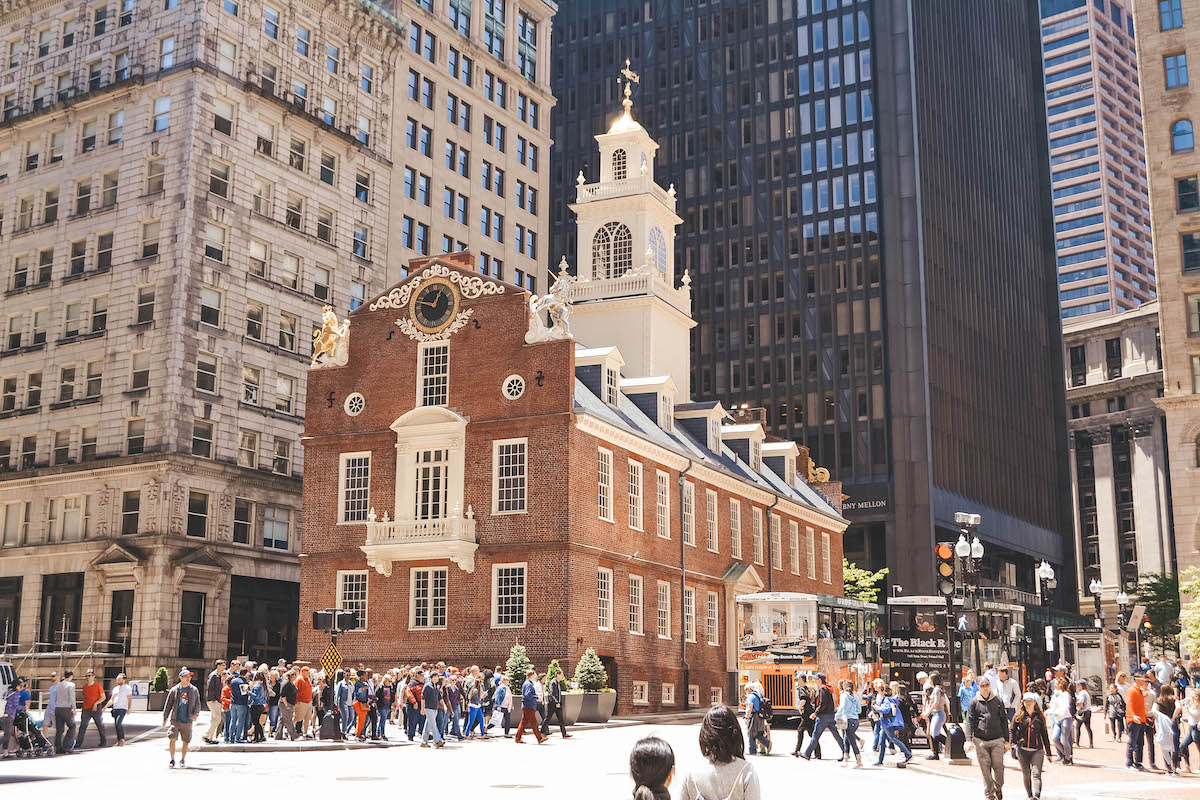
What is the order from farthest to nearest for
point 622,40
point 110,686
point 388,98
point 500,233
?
point 622,40 → point 500,233 → point 388,98 → point 110,686

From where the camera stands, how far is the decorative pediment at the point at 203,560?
5684cm

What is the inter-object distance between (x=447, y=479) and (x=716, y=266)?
69.1 m

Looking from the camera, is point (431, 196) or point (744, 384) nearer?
point (431, 196)

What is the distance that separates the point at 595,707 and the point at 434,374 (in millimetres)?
13547

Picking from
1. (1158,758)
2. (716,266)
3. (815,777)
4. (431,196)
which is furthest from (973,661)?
(716,266)

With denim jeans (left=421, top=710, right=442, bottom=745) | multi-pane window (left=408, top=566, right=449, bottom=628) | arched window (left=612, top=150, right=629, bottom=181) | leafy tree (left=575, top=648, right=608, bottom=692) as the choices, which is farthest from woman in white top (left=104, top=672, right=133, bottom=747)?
arched window (left=612, top=150, right=629, bottom=181)

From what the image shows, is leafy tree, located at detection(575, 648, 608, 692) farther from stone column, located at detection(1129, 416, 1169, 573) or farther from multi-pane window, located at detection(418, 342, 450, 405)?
stone column, located at detection(1129, 416, 1169, 573)

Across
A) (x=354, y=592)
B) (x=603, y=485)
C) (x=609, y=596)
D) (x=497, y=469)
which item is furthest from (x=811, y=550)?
(x=354, y=592)

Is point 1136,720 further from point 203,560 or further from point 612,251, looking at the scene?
point 203,560

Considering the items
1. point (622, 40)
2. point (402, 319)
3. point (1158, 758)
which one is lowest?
point (1158, 758)

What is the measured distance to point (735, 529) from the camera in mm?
56781

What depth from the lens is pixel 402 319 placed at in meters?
47.1

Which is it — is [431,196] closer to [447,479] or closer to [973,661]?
[447,479]

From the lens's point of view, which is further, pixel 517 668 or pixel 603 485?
pixel 603 485
